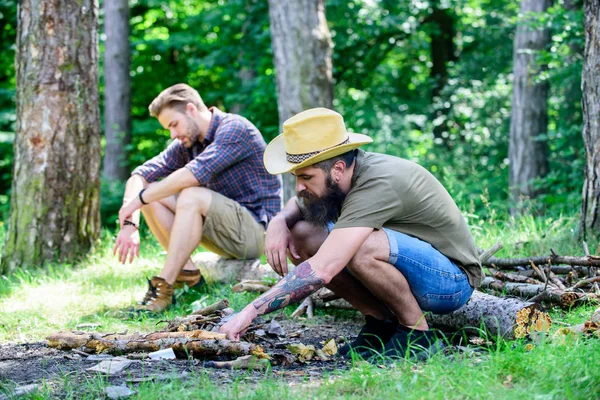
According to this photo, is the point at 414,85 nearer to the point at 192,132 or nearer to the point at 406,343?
the point at 192,132

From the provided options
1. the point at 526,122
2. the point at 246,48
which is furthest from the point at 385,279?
the point at 246,48

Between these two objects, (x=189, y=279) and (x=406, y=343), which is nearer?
(x=406, y=343)

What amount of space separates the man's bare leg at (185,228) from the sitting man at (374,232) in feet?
5.45

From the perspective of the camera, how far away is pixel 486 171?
1266 cm

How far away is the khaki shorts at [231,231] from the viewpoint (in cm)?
570

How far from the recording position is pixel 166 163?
20.2ft

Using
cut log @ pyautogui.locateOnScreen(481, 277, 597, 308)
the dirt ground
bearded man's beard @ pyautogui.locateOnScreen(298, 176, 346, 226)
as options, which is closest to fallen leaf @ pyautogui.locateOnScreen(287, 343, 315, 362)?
the dirt ground

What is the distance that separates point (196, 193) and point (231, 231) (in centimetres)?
46

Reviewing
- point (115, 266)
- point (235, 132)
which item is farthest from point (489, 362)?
point (115, 266)

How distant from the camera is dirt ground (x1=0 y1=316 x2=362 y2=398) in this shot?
336 centimetres

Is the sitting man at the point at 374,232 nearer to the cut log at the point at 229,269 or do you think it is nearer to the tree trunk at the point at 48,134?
the cut log at the point at 229,269

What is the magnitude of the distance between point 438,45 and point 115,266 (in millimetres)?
11024

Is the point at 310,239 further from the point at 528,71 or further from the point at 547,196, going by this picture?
the point at 528,71

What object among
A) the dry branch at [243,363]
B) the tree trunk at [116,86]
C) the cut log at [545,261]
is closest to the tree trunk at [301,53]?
the cut log at [545,261]
